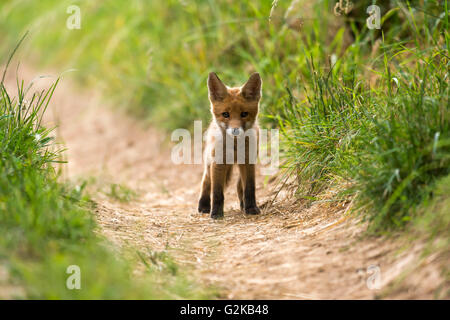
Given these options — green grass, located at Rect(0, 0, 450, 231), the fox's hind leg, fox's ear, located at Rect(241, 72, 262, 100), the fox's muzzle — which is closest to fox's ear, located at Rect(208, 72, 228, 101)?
fox's ear, located at Rect(241, 72, 262, 100)

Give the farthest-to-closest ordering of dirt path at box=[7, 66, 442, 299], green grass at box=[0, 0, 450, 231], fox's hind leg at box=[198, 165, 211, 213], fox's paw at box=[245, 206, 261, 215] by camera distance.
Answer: fox's hind leg at box=[198, 165, 211, 213]
fox's paw at box=[245, 206, 261, 215]
green grass at box=[0, 0, 450, 231]
dirt path at box=[7, 66, 442, 299]

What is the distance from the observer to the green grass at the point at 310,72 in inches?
112

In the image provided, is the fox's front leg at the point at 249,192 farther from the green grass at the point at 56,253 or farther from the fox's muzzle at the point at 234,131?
the green grass at the point at 56,253

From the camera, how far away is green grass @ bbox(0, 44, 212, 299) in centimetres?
221

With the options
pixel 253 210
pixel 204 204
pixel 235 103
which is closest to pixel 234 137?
pixel 235 103

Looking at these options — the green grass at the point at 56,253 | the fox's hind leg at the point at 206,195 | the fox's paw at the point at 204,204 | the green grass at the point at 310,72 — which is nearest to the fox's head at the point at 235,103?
the green grass at the point at 310,72

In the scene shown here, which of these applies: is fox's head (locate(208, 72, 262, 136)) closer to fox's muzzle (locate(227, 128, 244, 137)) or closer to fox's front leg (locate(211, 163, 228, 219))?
fox's muzzle (locate(227, 128, 244, 137))

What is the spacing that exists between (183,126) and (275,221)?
10.9 ft

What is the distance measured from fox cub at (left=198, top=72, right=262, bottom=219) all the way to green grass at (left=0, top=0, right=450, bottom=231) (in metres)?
0.33

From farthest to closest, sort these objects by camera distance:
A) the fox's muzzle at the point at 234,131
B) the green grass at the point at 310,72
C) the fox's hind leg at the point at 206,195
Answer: the fox's hind leg at the point at 206,195, the fox's muzzle at the point at 234,131, the green grass at the point at 310,72

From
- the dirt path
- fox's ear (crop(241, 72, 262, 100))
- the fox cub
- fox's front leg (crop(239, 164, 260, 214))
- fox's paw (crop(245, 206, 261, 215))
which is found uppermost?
fox's ear (crop(241, 72, 262, 100))

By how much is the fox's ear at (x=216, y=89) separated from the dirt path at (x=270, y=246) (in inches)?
42.8

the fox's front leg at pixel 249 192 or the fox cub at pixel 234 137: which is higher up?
the fox cub at pixel 234 137

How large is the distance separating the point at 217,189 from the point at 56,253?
2.00 meters
